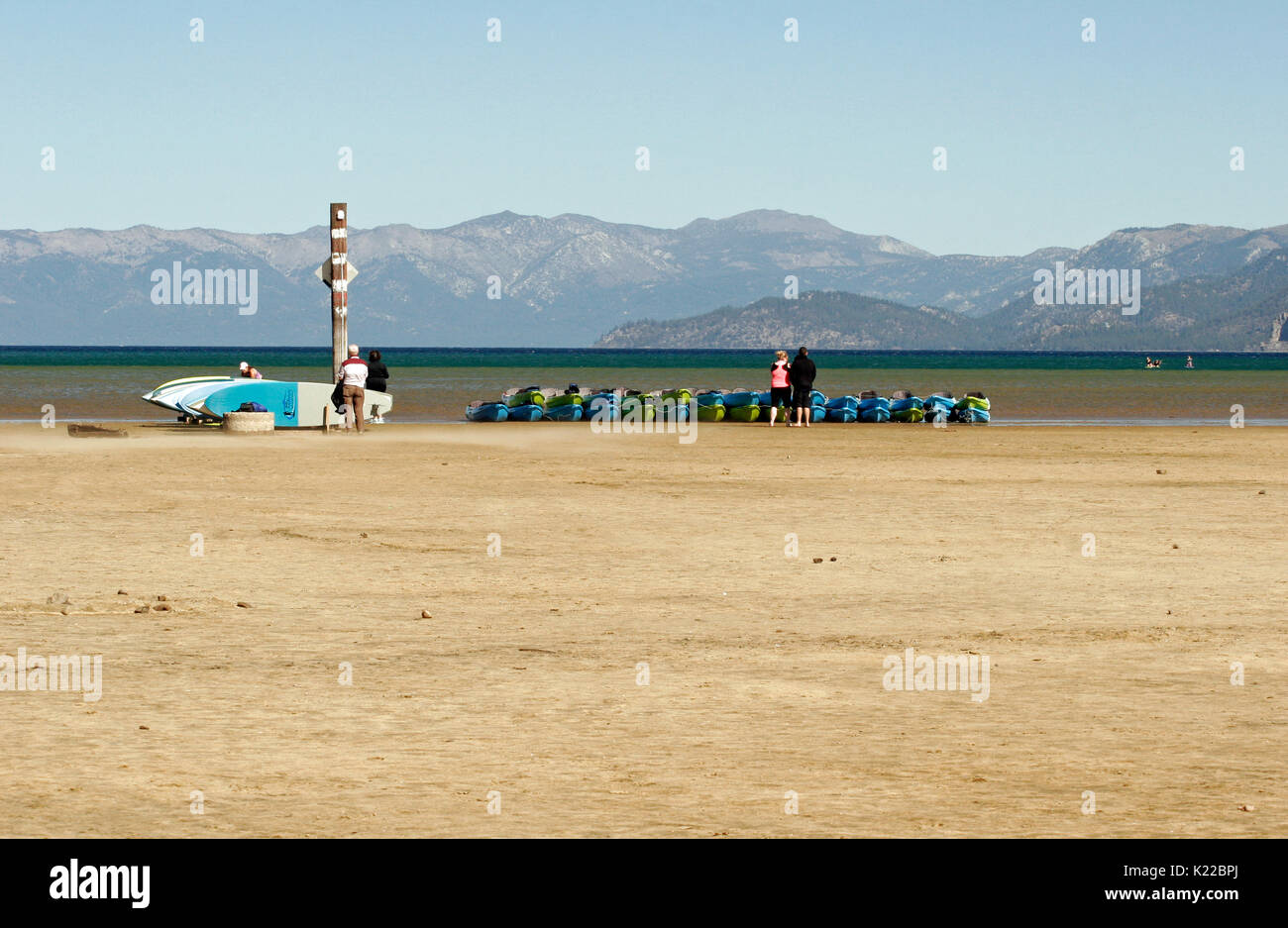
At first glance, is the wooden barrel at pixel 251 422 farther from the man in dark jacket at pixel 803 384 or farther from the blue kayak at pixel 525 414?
the man in dark jacket at pixel 803 384

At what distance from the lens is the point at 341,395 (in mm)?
32281

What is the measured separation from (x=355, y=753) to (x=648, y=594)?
549 cm

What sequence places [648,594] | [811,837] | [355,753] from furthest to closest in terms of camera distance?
1. [648,594]
2. [355,753]
3. [811,837]

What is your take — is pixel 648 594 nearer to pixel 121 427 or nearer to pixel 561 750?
pixel 561 750

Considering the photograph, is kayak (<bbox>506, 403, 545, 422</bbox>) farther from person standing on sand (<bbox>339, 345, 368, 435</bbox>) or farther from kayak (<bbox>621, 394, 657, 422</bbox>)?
person standing on sand (<bbox>339, 345, 368, 435</bbox>)

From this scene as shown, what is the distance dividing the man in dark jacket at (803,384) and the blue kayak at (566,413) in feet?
20.8

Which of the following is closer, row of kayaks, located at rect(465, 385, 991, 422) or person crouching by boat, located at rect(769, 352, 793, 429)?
person crouching by boat, located at rect(769, 352, 793, 429)

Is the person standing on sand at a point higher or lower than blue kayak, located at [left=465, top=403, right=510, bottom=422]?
higher

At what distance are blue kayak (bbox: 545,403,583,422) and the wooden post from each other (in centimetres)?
864

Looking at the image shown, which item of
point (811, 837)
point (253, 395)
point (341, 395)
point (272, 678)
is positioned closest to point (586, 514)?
point (272, 678)

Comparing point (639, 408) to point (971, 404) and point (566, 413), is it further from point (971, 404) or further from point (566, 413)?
point (971, 404)

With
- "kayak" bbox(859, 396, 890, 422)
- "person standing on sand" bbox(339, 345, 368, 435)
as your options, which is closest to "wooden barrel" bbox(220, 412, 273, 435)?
"person standing on sand" bbox(339, 345, 368, 435)

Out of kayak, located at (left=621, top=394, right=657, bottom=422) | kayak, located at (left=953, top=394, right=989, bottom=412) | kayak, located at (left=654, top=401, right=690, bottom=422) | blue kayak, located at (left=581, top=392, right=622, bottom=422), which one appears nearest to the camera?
kayak, located at (left=621, top=394, right=657, bottom=422)

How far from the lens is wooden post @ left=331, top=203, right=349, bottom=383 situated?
1310 inches
